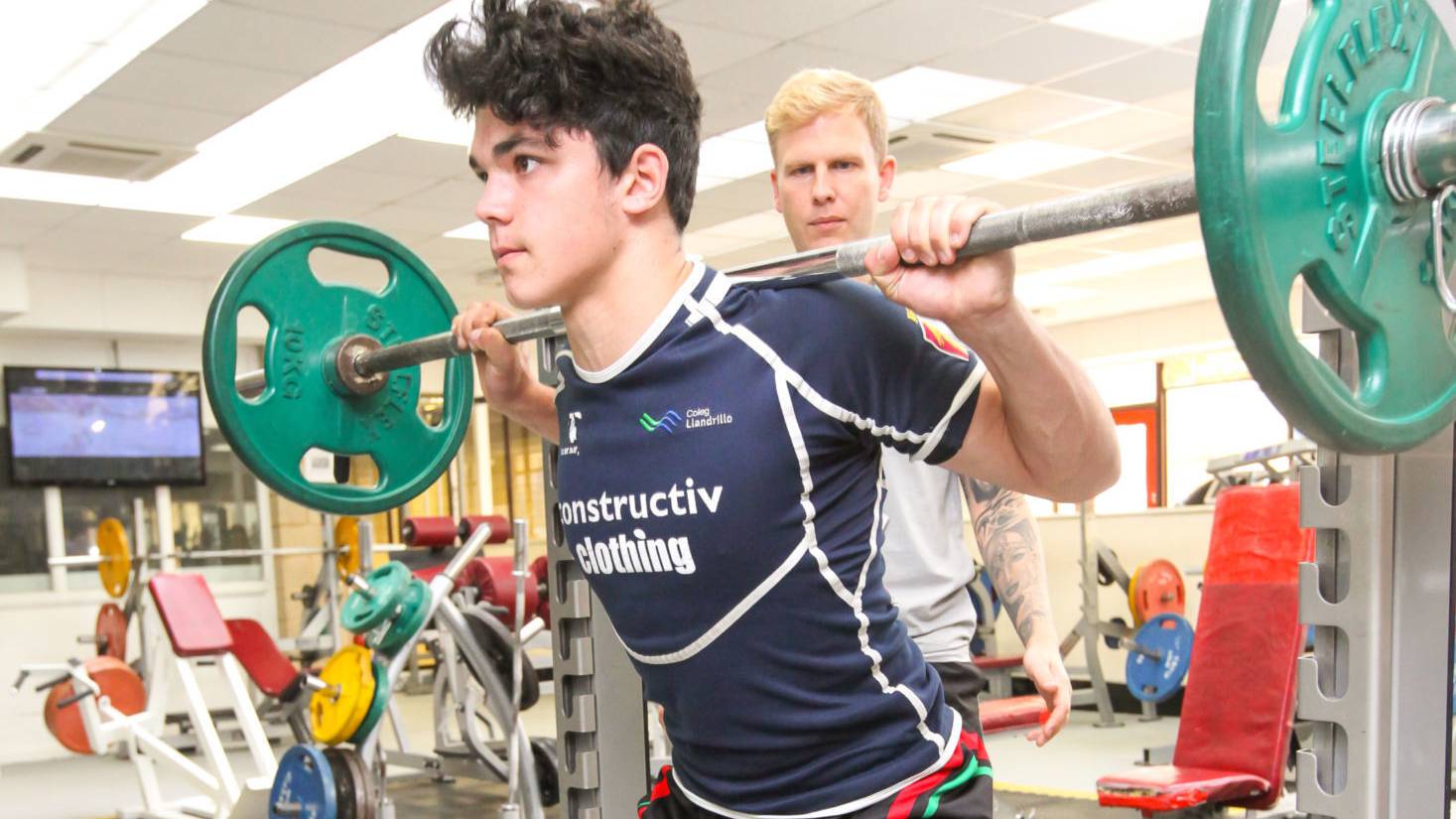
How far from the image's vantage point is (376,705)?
372 cm

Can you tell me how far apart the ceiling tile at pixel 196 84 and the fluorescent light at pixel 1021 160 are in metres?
3.23

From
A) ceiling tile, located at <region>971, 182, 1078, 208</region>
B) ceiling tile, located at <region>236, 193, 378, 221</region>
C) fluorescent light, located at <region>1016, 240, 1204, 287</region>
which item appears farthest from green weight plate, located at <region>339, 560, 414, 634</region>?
fluorescent light, located at <region>1016, 240, 1204, 287</region>

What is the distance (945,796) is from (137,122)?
4977 mm

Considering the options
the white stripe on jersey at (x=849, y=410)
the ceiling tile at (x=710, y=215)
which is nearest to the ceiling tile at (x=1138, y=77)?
the ceiling tile at (x=710, y=215)

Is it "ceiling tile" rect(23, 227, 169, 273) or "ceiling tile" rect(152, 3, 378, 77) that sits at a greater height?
"ceiling tile" rect(152, 3, 378, 77)

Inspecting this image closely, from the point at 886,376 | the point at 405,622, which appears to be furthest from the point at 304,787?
the point at 886,376

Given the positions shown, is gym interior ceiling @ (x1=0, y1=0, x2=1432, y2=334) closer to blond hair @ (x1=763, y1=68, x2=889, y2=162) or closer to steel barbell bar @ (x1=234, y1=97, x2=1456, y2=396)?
blond hair @ (x1=763, y1=68, x2=889, y2=162)

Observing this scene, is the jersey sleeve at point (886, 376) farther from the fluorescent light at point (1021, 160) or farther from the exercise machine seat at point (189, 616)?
the fluorescent light at point (1021, 160)

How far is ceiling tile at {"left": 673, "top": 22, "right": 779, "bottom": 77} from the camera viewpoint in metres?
4.40

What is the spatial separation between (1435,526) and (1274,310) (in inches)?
19.6

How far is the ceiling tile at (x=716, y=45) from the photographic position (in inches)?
173

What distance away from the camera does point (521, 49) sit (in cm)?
106

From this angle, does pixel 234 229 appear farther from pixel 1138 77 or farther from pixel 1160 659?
pixel 1160 659

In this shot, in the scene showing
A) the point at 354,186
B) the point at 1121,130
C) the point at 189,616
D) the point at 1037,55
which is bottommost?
the point at 189,616
